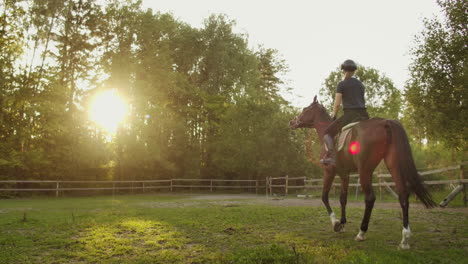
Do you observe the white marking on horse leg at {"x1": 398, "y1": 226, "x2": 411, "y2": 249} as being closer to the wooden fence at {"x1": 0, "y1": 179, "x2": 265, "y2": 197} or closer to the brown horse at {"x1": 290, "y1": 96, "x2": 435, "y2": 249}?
the brown horse at {"x1": 290, "y1": 96, "x2": 435, "y2": 249}

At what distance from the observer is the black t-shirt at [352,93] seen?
6.59m

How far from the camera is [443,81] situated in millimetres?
18984

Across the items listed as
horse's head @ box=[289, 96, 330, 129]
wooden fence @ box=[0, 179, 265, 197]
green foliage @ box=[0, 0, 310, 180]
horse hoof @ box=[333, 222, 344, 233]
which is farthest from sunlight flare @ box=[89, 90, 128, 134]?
horse hoof @ box=[333, 222, 344, 233]

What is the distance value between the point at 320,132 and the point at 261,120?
25415 millimetres

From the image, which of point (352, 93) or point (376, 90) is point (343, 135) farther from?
point (376, 90)

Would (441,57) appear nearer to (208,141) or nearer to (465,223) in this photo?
(465,223)

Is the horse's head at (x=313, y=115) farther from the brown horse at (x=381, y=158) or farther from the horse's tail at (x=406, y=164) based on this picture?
the horse's tail at (x=406, y=164)

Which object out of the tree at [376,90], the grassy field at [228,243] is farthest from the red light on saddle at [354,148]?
the tree at [376,90]

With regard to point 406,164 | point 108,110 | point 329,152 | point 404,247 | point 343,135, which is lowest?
point 404,247

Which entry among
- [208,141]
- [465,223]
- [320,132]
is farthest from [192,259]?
[208,141]

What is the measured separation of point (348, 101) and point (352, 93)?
0.18m

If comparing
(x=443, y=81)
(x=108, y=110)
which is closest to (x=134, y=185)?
(x=108, y=110)

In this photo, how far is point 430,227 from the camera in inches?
273

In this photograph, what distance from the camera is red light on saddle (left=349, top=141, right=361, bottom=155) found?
613 cm
